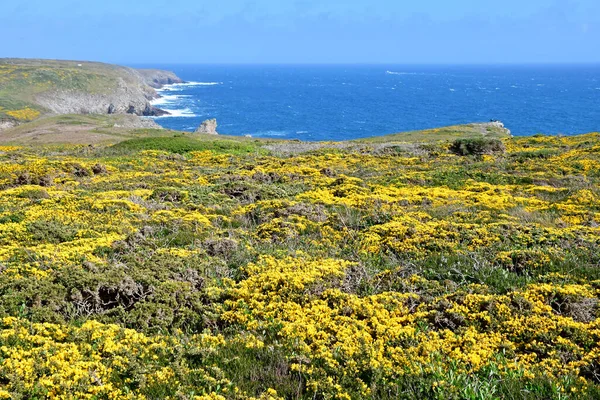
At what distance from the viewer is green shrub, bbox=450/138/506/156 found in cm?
3381

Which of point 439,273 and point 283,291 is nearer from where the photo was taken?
point 283,291

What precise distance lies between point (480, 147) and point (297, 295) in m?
29.8

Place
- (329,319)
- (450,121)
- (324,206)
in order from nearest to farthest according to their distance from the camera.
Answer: (329,319) → (324,206) → (450,121)

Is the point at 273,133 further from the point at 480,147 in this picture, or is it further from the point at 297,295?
the point at 297,295

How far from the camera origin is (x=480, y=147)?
34094mm

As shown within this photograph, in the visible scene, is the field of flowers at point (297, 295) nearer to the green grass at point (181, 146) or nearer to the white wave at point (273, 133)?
the green grass at point (181, 146)

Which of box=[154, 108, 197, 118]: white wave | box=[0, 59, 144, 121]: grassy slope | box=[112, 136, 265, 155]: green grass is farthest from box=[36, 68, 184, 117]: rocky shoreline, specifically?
box=[112, 136, 265, 155]: green grass

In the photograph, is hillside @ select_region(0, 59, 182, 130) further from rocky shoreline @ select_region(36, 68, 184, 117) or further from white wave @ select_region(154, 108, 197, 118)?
white wave @ select_region(154, 108, 197, 118)

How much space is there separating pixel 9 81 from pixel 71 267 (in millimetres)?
135918

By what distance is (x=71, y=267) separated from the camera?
31.4ft

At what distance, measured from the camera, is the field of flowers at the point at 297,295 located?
248 inches

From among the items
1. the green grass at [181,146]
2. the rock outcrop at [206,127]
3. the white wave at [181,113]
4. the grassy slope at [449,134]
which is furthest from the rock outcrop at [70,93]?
the grassy slope at [449,134]

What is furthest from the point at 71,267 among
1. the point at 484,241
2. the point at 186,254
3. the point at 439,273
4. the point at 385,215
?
the point at 484,241

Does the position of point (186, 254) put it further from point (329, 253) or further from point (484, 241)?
point (484, 241)
